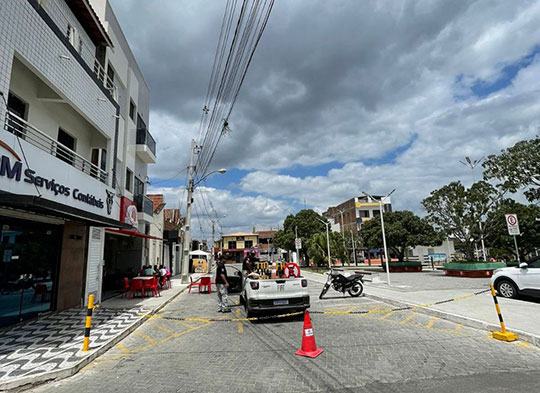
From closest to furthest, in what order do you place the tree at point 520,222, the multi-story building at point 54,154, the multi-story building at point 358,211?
the multi-story building at point 54,154, the tree at point 520,222, the multi-story building at point 358,211

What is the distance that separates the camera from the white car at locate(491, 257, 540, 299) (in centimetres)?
1030

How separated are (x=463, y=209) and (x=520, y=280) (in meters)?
13.9

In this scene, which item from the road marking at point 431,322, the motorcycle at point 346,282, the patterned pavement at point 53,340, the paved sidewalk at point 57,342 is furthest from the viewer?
the motorcycle at point 346,282

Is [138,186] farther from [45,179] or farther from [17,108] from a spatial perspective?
[45,179]

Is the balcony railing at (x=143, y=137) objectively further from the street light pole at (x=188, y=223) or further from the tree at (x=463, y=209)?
the tree at (x=463, y=209)

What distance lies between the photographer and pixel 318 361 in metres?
5.28

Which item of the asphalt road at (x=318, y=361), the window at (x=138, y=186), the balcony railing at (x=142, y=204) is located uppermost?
the window at (x=138, y=186)

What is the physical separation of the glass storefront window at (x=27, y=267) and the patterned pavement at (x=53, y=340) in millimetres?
468

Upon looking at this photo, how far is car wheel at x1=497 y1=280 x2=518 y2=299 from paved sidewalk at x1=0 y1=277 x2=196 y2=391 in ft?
40.7

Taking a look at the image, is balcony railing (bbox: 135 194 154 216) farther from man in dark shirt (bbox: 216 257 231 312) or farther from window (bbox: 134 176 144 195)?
man in dark shirt (bbox: 216 257 231 312)

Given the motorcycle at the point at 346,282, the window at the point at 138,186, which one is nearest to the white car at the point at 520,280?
the motorcycle at the point at 346,282

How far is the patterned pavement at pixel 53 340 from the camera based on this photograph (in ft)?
17.0

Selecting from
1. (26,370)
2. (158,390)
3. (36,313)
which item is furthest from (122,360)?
(36,313)

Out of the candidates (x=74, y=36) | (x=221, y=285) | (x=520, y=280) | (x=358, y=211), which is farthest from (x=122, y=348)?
(x=358, y=211)
